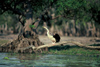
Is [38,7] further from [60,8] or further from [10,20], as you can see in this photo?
[10,20]

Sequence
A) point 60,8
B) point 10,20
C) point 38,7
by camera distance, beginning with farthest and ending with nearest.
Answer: point 10,20, point 38,7, point 60,8

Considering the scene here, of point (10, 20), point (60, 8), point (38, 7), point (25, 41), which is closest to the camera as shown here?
point (25, 41)

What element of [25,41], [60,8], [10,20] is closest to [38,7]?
[60,8]

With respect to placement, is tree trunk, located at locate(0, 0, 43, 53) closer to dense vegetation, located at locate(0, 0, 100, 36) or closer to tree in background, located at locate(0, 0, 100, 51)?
tree in background, located at locate(0, 0, 100, 51)

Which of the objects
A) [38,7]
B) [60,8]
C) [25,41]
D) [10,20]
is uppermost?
[10,20]

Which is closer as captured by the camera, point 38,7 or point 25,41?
point 25,41

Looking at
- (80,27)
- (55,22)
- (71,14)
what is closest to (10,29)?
(55,22)

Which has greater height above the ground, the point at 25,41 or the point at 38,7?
the point at 38,7

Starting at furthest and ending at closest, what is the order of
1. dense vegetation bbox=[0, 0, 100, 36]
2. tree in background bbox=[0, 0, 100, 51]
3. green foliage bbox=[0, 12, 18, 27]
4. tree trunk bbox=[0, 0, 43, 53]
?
green foliage bbox=[0, 12, 18, 27]
dense vegetation bbox=[0, 0, 100, 36]
tree in background bbox=[0, 0, 100, 51]
tree trunk bbox=[0, 0, 43, 53]

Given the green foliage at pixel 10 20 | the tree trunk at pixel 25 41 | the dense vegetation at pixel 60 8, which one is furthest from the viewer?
the green foliage at pixel 10 20

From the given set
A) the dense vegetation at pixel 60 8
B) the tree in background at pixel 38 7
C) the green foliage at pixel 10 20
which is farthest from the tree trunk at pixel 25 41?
the green foliage at pixel 10 20

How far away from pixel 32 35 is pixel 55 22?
3722cm

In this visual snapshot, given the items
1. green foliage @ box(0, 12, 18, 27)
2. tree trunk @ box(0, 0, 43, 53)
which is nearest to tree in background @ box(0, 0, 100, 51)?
tree trunk @ box(0, 0, 43, 53)

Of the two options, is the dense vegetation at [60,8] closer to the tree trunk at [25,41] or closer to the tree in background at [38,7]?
the tree in background at [38,7]
